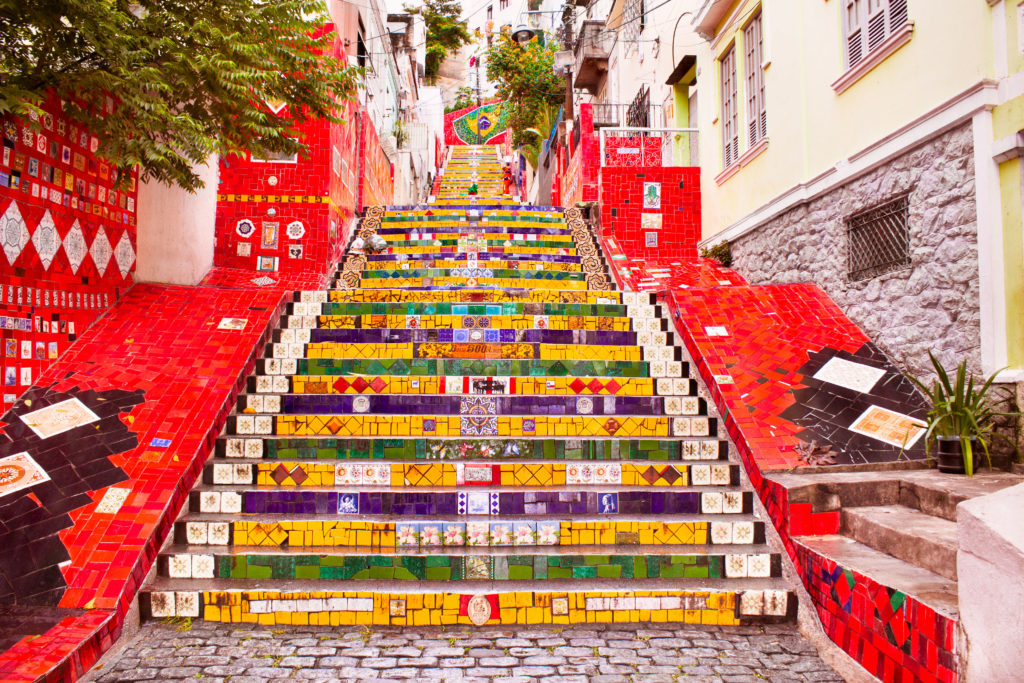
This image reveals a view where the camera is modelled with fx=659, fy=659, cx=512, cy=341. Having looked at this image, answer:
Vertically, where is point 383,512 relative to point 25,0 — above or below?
below

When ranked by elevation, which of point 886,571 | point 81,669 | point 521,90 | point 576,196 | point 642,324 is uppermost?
point 521,90

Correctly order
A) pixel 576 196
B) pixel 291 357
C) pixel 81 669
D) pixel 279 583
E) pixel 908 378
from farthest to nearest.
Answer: pixel 576 196, pixel 291 357, pixel 908 378, pixel 279 583, pixel 81 669

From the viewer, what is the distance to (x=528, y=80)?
2025 centimetres

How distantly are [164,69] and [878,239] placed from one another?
5.92 m

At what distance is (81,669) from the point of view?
10.0 ft

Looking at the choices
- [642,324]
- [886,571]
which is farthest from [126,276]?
[886,571]

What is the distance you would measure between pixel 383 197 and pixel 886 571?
1269 cm

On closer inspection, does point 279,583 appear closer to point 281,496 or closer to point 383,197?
point 281,496

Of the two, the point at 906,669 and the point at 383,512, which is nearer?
the point at 906,669

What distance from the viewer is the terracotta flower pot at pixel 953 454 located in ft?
13.5

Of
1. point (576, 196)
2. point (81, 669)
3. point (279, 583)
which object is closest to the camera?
point (81, 669)

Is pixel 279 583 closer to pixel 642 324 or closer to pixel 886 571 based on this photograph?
pixel 886 571

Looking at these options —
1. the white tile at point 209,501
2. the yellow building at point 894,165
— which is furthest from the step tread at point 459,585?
the yellow building at point 894,165

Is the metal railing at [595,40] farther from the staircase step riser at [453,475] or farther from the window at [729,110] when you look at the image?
the staircase step riser at [453,475]
